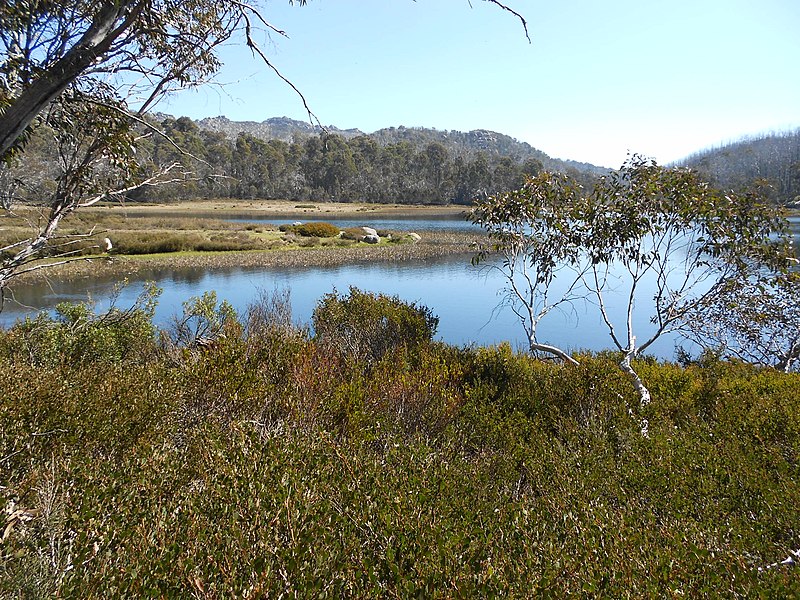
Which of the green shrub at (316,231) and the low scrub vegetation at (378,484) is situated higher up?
the low scrub vegetation at (378,484)

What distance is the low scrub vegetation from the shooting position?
1.91 meters

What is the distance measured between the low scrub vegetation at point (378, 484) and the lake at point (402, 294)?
16.4 ft

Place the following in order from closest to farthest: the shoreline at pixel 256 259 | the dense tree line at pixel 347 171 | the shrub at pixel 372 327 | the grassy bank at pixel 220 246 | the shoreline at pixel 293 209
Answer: the shrub at pixel 372 327
the shoreline at pixel 256 259
the grassy bank at pixel 220 246
the shoreline at pixel 293 209
the dense tree line at pixel 347 171

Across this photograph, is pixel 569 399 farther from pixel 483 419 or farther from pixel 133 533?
pixel 133 533

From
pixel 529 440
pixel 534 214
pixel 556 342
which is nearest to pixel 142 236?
pixel 556 342

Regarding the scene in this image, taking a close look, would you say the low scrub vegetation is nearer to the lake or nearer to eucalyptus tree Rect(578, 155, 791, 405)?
eucalyptus tree Rect(578, 155, 791, 405)

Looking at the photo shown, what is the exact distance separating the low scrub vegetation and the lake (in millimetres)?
5011

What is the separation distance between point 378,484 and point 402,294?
15480 mm

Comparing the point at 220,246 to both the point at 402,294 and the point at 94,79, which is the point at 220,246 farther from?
the point at 94,79

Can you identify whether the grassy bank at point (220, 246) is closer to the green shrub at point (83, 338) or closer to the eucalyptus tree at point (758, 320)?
the green shrub at point (83, 338)

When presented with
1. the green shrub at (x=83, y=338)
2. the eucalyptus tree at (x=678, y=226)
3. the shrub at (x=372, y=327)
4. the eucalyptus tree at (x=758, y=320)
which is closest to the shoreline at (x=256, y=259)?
the eucalyptus tree at (x=758, y=320)

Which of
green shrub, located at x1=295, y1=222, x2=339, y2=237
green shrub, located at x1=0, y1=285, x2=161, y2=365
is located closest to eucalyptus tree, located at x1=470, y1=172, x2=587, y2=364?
green shrub, located at x1=0, y1=285, x2=161, y2=365

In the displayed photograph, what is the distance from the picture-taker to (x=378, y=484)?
8.61 ft

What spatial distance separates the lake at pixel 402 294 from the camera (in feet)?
43.0
